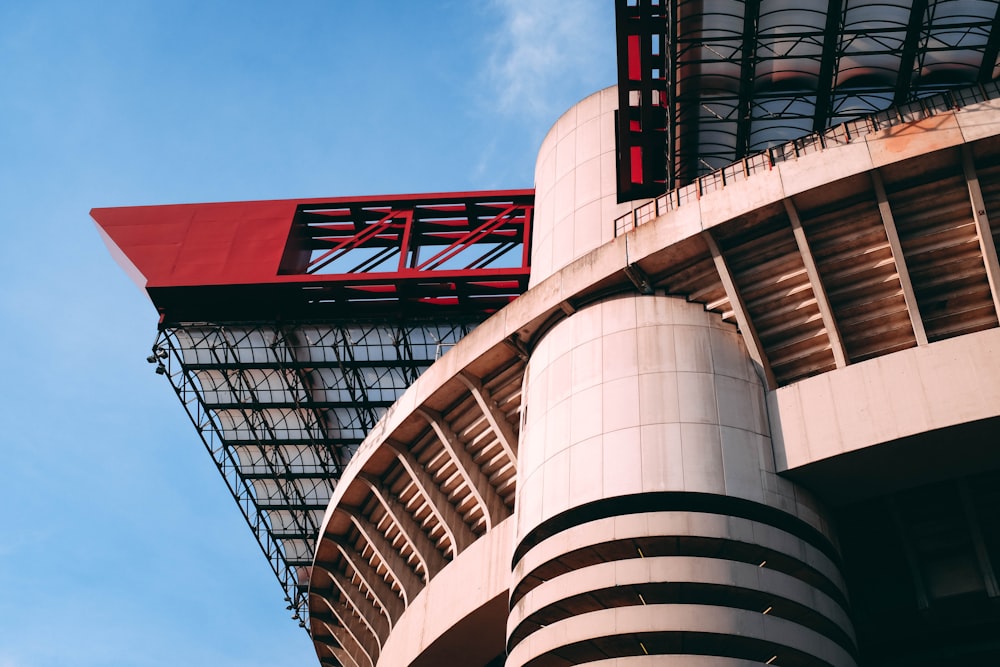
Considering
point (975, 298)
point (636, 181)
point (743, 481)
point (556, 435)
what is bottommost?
point (743, 481)

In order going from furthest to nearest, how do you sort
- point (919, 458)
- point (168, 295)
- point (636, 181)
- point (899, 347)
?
point (168, 295) → point (636, 181) → point (899, 347) → point (919, 458)

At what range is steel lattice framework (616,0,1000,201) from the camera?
107ft

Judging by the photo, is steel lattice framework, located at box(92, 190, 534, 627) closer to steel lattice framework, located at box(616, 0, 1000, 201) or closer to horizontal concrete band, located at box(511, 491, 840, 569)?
steel lattice framework, located at box(616, 0, 1000, 201)

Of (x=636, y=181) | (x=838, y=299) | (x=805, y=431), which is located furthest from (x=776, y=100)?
(x=805, y=431)

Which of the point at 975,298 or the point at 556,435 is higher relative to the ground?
the point at 975,298

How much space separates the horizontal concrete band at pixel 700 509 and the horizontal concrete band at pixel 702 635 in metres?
2.71

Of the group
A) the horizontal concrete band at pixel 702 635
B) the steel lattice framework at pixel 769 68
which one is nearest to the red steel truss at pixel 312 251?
the steel lattice framework at pixel 769 68

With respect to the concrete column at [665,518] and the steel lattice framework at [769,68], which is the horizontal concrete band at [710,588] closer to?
the concrete column at [665,518]

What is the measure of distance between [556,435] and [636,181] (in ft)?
42.6

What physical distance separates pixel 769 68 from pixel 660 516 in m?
17.1

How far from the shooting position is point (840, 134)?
1161 inches

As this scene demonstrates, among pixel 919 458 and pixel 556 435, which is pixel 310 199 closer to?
pixel 556 435

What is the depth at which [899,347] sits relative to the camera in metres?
28.4

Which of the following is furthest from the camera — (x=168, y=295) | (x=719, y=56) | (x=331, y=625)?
(x=168, y=295)
